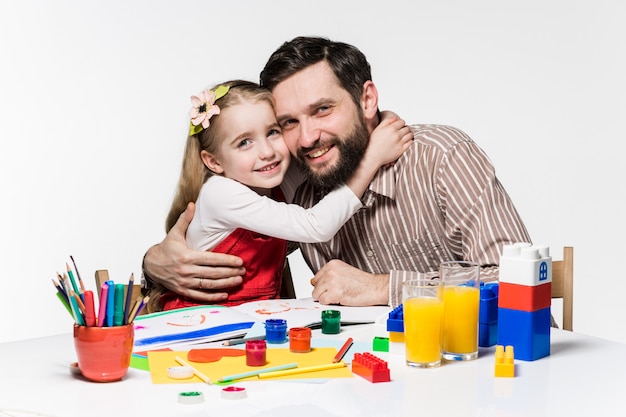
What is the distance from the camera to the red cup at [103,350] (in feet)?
4.62

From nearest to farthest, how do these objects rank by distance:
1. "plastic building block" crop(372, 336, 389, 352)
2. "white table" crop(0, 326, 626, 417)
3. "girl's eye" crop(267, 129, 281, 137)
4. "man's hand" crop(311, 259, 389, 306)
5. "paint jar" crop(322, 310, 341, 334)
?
1. "white table" crop(0, 326, 626, 417)
2. "plastic building block" crop(372, 336, 389, 352)
3. "paint jar" crop(322, 310, 341, 334)
4. "man's hand" crop(311, 259, 389, 306)
5. "girl's eye" crop(267, 129, 281, 137)

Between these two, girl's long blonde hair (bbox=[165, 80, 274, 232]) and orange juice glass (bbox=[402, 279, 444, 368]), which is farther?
girl's long blonde hair (bbox=[165, 80, 274, 232])

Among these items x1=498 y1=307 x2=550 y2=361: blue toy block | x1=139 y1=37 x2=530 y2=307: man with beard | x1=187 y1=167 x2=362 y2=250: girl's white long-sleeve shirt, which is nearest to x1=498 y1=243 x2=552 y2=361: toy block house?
x1=498 y1=307 x2=550 y2=361: blue toy block

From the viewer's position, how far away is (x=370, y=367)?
57.1 inches

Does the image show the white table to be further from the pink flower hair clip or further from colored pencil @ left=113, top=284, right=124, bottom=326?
the pink flower hair clip

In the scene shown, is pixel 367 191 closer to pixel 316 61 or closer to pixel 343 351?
pixel 316 61

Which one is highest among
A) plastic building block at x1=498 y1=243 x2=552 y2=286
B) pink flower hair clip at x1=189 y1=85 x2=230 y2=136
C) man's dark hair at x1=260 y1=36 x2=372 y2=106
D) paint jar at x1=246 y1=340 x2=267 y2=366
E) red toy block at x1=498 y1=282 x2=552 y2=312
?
man's dark hair at x1=260 y1=36 x2=372 y2=106

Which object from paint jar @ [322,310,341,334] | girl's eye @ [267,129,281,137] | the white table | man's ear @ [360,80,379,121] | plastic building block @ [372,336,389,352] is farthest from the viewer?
man's ear @ [360,80,379,121]

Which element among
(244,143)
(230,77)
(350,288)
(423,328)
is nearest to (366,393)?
(423,328)

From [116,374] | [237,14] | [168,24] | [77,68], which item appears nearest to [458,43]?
[237,14]

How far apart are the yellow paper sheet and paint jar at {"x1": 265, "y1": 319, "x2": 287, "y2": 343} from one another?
66 millimetres

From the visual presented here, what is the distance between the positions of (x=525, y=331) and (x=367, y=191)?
0.96 m

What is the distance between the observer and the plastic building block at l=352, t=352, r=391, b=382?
4.71ft

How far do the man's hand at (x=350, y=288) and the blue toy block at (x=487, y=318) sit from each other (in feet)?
1.50
